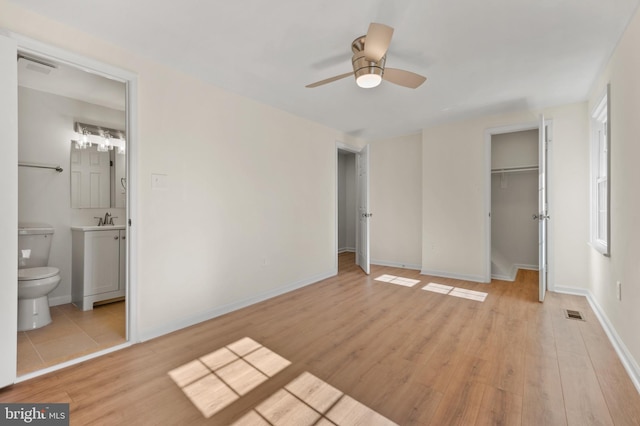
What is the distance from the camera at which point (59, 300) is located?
11.1 ft

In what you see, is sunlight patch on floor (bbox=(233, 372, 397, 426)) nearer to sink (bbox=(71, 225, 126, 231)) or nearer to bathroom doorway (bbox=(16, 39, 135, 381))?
bathroom doorway (bbox=(16, 39, 135, 381))

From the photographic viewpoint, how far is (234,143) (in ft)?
10.7

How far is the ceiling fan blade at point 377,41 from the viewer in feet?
5.73

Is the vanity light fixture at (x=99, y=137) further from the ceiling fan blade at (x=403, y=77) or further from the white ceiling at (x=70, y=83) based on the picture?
the ceiling fan blade at (x=403, y=77)

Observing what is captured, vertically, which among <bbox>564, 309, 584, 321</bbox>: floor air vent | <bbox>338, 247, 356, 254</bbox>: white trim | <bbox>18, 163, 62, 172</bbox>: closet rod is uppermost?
<bbox>18, 163, 62, 172</bbox>: closet rod

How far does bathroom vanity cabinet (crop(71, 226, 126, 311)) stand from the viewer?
10.7ft

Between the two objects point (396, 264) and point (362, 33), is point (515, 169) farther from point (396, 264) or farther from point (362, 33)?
point (362, 33)

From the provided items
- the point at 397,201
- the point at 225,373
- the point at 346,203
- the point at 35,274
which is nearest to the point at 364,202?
the point at 397,201

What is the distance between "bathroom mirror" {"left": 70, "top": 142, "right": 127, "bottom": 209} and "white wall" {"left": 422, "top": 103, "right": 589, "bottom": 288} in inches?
182

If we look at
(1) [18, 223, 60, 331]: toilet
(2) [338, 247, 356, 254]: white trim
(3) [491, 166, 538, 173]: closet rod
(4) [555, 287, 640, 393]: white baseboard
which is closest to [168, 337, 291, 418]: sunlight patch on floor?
(1) [18, 223, 60, 331]: toilet

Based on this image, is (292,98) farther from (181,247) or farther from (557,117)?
(557,117)

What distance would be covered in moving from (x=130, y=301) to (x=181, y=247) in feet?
1.97

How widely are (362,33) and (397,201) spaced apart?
3.74 meters

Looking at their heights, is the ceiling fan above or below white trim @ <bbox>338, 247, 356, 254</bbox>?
above
